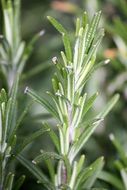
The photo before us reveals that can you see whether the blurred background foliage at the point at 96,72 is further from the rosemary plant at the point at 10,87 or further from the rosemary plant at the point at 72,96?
the rosemary plant at the point at 72,96

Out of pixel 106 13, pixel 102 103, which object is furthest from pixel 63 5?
pixel 102 103

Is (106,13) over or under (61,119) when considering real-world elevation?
over

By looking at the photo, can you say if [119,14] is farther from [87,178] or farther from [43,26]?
[87,178]

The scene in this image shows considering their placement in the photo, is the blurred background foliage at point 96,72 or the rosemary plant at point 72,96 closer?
the rosemary plant at point 72,96

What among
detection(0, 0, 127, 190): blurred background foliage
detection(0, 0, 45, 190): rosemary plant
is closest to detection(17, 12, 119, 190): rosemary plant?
detection(0, 0, 45, 190): rosemary plant

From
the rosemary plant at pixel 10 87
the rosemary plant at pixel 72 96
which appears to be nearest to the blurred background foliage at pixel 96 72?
the rosemary plant at pixel 10 87

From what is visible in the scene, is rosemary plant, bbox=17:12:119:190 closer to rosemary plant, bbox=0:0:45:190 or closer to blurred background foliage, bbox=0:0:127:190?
rosemary plant, bbox=0:0:45:190
